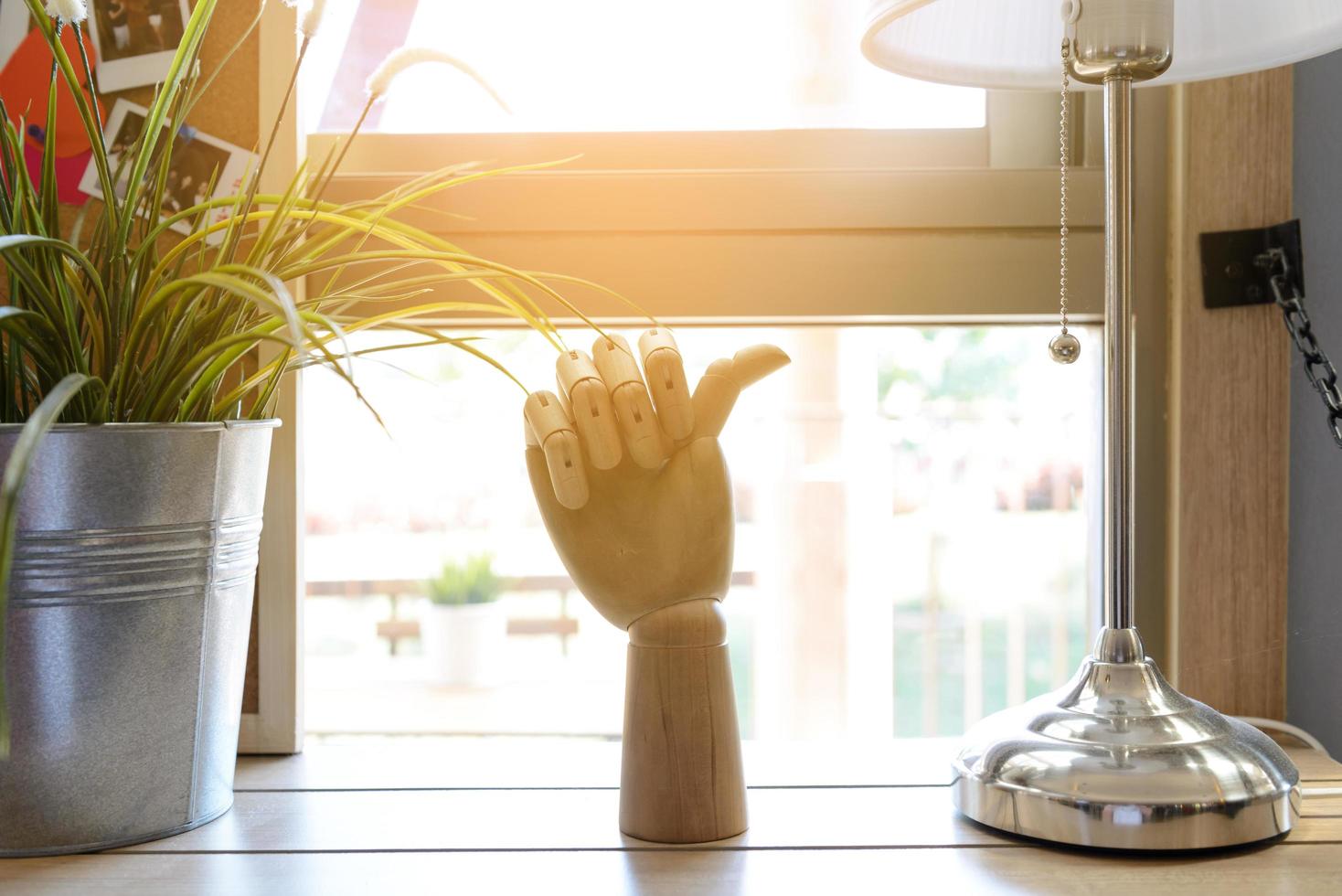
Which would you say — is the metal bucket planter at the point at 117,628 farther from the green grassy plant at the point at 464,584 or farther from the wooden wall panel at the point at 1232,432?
the green grassy plant at the point at 464,584

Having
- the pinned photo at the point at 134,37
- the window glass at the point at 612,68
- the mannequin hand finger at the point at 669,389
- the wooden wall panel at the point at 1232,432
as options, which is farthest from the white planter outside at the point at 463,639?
the mannequin hand finger at the point at 669,389

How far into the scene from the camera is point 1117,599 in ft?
2.53

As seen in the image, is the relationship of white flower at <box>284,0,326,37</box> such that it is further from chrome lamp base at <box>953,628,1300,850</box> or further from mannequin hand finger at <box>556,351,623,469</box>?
chrome lamp base at <box>953,628,1300,850</box>

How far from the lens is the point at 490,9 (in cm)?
116

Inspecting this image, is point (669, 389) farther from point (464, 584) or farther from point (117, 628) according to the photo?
point (464, 584)

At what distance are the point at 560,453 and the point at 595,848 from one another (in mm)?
266

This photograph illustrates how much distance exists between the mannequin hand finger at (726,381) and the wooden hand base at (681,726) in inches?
4.9

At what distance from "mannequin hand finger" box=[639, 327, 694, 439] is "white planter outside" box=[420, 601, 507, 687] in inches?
86.0

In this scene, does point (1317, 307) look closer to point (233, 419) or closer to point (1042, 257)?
point (1042, 257)

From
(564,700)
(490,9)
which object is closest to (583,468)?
(490,9)

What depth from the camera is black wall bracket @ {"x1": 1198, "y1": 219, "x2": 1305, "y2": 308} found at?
3.19ft

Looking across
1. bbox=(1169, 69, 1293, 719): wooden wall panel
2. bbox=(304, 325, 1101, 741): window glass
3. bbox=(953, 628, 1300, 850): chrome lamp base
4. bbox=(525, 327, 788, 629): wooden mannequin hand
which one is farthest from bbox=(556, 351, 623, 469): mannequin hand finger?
bbox=(304, 325, 1101, 741): window glass

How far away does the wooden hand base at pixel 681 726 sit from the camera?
2.34 ft

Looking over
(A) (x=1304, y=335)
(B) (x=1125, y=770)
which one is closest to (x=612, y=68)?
(A) (x=1304, y=335)
